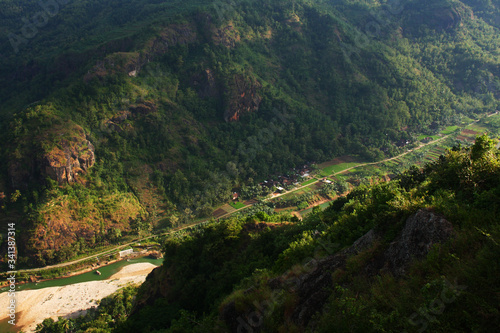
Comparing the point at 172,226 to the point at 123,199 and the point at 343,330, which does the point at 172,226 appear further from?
the point at 343,330

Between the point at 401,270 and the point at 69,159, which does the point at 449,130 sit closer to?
the point at 401,270

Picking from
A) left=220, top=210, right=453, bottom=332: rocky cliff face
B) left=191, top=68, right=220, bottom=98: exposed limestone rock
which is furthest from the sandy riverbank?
left=191, top=68, right=220, bottom=98: exposed limestone rock

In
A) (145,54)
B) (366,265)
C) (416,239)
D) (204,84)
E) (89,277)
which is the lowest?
(89,277)

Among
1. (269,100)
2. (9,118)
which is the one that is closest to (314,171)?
(269,100)

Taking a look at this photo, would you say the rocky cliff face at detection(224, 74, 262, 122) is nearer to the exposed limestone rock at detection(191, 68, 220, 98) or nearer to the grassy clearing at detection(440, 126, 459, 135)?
the exposed limestone rock at detection(191, 68, 220, 98)

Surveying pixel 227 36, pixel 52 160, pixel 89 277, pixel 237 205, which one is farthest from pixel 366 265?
pixel 227 36

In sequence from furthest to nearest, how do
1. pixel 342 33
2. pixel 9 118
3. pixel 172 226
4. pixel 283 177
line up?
pixel 342 33, pixel 283 177, pixel 172 226, pixel 9 118
